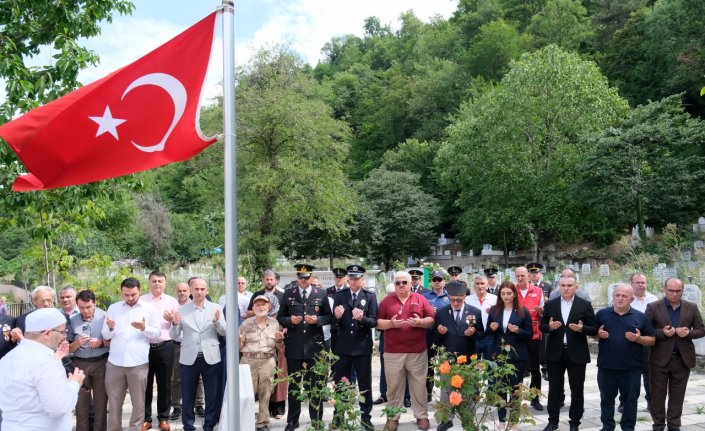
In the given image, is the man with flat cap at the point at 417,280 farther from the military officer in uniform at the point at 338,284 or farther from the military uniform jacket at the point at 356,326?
the military uniform jacket at the point at 356,326

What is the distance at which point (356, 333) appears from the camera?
292 inches

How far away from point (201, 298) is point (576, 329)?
14.2 ft

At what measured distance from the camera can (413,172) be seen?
45.9 meters

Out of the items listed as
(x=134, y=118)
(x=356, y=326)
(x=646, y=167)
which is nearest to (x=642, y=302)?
(x=356, y=326)

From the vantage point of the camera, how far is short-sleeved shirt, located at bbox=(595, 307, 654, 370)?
21.8ft

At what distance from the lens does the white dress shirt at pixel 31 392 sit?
397cm

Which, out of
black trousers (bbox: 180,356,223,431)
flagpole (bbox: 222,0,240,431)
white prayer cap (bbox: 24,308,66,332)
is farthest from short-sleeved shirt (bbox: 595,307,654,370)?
white prayer cap (bbox: 24,308,66,332)

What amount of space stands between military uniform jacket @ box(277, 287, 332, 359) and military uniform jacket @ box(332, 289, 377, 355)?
24cm

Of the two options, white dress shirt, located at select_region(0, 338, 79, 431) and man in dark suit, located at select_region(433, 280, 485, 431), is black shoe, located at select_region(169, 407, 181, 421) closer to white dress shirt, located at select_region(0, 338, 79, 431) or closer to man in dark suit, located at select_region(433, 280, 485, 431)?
man in dark suit, located at select_region(433, 280, 485, 431)

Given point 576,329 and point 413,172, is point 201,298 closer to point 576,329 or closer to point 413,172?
point 576,329

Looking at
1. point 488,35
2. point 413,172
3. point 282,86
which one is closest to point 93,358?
point 282,86

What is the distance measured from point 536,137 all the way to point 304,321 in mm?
27416

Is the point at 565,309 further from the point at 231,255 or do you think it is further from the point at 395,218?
the point at 395,218

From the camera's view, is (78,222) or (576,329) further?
(78,222)
